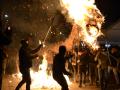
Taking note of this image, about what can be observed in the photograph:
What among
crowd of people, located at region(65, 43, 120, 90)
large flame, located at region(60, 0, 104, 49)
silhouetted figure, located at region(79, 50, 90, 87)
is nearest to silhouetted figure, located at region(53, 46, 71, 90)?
crowd of people, located at region(65, 43, 120, 90)

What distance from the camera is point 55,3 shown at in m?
28.7

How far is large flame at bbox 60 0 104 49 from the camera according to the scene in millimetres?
20828

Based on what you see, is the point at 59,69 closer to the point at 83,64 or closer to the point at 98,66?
the point at 98,66

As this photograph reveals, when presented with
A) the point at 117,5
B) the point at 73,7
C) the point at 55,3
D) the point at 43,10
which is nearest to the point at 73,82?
the point at 73,7

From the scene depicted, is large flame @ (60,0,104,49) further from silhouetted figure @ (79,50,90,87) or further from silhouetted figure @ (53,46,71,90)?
silhouetted figure @ (53,46,71,90)

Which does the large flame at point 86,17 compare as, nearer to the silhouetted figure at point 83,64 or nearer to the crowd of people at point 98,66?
the crowd of people at point 98,66

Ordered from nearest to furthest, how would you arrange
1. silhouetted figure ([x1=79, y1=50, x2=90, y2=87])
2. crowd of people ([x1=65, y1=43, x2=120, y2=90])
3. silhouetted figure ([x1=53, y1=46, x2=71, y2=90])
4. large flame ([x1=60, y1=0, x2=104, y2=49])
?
silhouetted figure ([x1=53, y1=46, x2=71, y2=90]), crowd of people ([x1=65, y1=43, x2=120, y2=90]), silhouetted figure ([x1=79, y1=50, x2=90, y2=87]), large flame ([x1=60, y1=0, x2=104, y2=49])

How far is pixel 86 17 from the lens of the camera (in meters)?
21.1

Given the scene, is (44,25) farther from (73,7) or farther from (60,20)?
(73,7)

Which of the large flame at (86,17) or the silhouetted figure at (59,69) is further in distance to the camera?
the large flame at (86,17)

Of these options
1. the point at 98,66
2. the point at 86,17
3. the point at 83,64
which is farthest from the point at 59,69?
the point at 86,17

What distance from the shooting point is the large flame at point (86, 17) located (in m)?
20.8

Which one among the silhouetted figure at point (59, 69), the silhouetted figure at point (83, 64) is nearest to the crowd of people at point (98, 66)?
the silhouetted figure at point (83, 64)

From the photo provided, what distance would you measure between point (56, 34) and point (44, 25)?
111 inches
